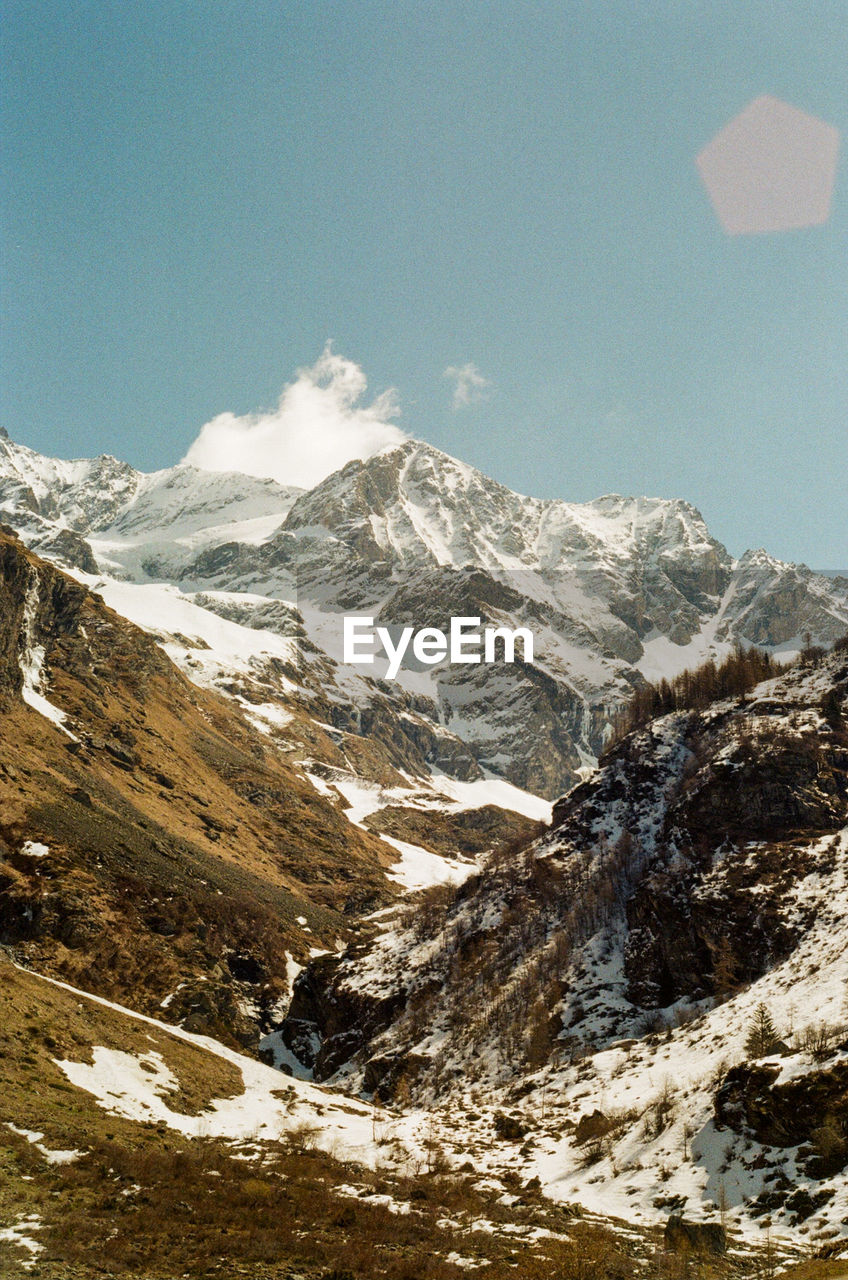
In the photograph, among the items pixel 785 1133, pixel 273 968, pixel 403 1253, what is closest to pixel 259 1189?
pixel 403 1253

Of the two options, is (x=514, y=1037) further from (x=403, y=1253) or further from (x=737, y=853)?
(x=403, y=1253)

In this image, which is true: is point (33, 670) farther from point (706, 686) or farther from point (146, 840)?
point (706, 686)

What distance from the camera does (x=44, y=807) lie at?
82250 millimetres

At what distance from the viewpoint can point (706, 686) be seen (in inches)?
3711

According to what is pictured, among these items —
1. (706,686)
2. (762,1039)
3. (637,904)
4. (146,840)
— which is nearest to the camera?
(762,1039)

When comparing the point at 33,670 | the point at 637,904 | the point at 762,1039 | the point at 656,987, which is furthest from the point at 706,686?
the point at 33,670

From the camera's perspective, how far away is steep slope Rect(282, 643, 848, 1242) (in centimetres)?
2589

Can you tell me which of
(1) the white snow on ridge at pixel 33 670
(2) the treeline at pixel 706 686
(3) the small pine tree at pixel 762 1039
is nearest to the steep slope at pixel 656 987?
(3) the small pine tree at pixel 762 1039

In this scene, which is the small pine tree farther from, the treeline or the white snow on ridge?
the white snow on ridge

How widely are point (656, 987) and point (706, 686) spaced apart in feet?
161

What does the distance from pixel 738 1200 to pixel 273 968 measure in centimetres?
7524

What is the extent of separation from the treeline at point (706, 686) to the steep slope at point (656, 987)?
10.1 m

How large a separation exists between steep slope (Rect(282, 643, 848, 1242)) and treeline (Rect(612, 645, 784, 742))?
10.1 m

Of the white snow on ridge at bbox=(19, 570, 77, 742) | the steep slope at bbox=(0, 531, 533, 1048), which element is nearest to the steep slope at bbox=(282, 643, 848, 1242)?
the steep slope at bbox=(0, 531, 533, 1048)
